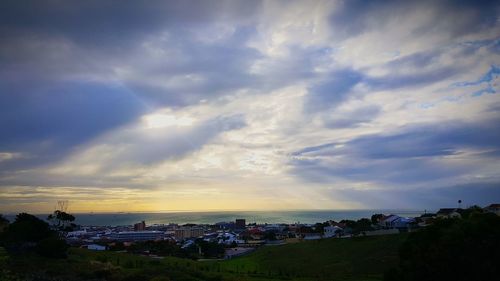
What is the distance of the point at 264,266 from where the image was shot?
5656cm

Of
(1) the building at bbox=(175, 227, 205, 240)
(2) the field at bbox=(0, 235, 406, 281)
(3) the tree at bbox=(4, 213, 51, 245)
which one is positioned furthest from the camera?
(1) the building at bbox=(175, 227, 205, 240)

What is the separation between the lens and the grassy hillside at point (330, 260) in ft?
153

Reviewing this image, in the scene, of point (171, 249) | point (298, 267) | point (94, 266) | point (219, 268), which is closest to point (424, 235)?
point (298, 267)

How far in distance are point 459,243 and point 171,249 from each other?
196ft

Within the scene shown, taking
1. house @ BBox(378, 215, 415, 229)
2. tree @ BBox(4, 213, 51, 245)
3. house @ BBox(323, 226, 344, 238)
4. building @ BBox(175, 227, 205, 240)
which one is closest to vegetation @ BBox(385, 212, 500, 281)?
tree @ BBox(4, 213, 51, 245)

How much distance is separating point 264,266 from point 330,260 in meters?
8.63

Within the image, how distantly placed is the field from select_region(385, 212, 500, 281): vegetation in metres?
17.1

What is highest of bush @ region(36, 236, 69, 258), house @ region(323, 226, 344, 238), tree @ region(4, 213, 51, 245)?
tree @ region(4, 213, 51, 245)

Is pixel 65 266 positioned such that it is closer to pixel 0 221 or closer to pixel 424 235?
pixel 0 221

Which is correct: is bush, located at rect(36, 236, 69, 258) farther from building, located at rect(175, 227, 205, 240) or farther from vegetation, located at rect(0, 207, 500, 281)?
building, located at rect(175, 227, 205, 240)

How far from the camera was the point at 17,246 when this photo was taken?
186 feet

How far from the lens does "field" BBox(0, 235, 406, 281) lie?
4297cm

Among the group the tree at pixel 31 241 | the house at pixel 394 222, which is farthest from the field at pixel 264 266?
the house at pixel 394 222

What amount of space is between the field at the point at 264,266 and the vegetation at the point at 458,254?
56.1 ft
